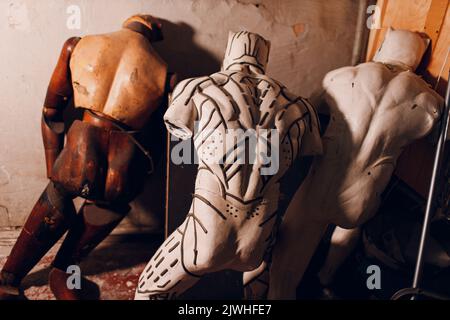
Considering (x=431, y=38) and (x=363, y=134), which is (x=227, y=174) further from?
(x=431, y=38)

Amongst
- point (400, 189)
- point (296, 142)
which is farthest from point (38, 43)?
point (400, 189)

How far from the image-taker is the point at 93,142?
1.46 m

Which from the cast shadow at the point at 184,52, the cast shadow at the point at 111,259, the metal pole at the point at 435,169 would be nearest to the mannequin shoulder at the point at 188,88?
the cast shadow at the point at 184,52

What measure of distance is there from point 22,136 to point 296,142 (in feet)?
4.73

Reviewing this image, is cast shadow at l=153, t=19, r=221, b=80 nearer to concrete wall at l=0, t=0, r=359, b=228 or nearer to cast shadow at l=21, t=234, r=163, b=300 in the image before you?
concrete wall at l=0, t=0, r=359, b=228

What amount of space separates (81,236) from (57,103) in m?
0.61

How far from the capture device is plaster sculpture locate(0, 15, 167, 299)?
1.44 m

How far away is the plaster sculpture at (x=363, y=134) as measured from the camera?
1234 millimetres

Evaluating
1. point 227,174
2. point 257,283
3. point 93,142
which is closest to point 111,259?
point 93,142

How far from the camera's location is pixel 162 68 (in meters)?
1.51

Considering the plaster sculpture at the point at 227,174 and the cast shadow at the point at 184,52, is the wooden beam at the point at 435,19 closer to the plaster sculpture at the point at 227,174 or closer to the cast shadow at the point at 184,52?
the plaster sculpture at the point at 227,174

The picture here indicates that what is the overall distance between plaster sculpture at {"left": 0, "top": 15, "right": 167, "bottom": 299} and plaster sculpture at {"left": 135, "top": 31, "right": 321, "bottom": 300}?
1.30ft

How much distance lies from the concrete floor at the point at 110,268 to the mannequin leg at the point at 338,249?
0.94m
